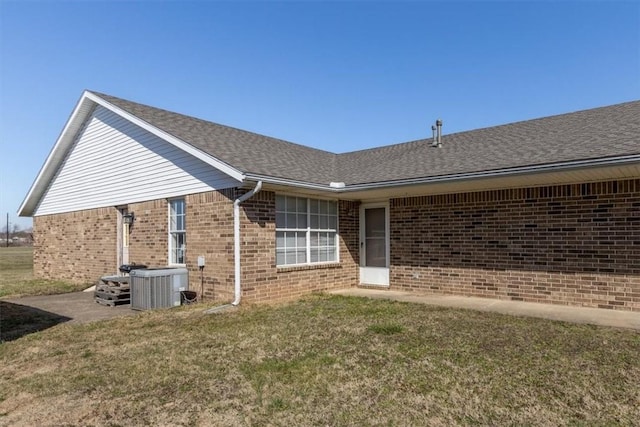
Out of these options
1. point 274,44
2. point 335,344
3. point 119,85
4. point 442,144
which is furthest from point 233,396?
point 119,85

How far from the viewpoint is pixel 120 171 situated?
1188cm

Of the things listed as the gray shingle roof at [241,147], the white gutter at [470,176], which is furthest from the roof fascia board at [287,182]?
the gray shingle roof at [241,147]

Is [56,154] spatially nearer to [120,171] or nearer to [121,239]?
[120,171]

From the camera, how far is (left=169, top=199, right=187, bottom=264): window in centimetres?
1017

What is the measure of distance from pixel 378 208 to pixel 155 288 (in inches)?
239

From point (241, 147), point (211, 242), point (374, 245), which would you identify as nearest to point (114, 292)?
point (211, 242)

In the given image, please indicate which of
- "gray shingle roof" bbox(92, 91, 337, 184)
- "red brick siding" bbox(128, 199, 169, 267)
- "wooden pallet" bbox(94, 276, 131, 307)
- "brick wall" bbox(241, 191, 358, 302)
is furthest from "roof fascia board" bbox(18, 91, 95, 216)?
"brick wall" bbox(241, 191, 358, 302)

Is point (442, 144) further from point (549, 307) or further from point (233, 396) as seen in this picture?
point (233, 396)

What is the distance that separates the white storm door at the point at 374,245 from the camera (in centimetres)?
1109

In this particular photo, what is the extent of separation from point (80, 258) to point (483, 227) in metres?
12.9

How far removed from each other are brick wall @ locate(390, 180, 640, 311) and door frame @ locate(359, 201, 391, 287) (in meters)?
0.21

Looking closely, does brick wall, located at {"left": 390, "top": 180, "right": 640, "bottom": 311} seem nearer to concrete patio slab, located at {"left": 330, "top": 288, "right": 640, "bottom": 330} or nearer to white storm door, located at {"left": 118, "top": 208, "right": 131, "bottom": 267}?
concrete patio slab, located at {"left": 330, "top": 288, "right": 640, "bottom": 330}

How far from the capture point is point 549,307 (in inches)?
314

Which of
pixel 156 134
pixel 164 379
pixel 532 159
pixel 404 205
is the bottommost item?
pixel 164 379
